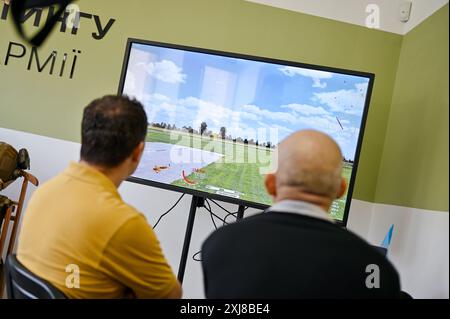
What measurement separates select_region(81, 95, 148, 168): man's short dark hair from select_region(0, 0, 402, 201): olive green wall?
164 cm

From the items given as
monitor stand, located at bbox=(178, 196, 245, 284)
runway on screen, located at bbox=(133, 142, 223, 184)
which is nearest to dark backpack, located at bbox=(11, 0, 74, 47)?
runway on screen, located at bbox=(133, 142, 223, 184)

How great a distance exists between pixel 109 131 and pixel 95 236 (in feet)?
1.11

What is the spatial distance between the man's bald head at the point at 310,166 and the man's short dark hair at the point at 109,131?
49 centimetres

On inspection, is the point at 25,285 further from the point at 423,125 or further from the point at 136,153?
the point at 423,125

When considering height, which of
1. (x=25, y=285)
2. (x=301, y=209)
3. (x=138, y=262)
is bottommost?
(x=25, y=285)

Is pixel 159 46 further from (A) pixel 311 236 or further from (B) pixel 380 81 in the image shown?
(A) pixel 311 236

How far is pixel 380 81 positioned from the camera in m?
2.72

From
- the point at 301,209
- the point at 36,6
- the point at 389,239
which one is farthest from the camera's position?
the point at 36,6

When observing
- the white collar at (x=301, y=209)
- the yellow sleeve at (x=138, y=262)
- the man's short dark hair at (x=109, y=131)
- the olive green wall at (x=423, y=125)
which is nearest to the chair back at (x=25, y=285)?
the yellow sleeve at (x=138, y=262)

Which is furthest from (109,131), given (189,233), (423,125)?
(189,233)

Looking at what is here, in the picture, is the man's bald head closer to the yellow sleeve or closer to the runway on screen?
the yellow sleeve

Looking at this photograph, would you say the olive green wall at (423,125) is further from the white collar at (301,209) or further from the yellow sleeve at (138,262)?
the yellow sleeve at (138,262)

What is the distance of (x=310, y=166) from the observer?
4.12 ft

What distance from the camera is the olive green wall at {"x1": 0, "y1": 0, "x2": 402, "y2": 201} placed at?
8.93ft
